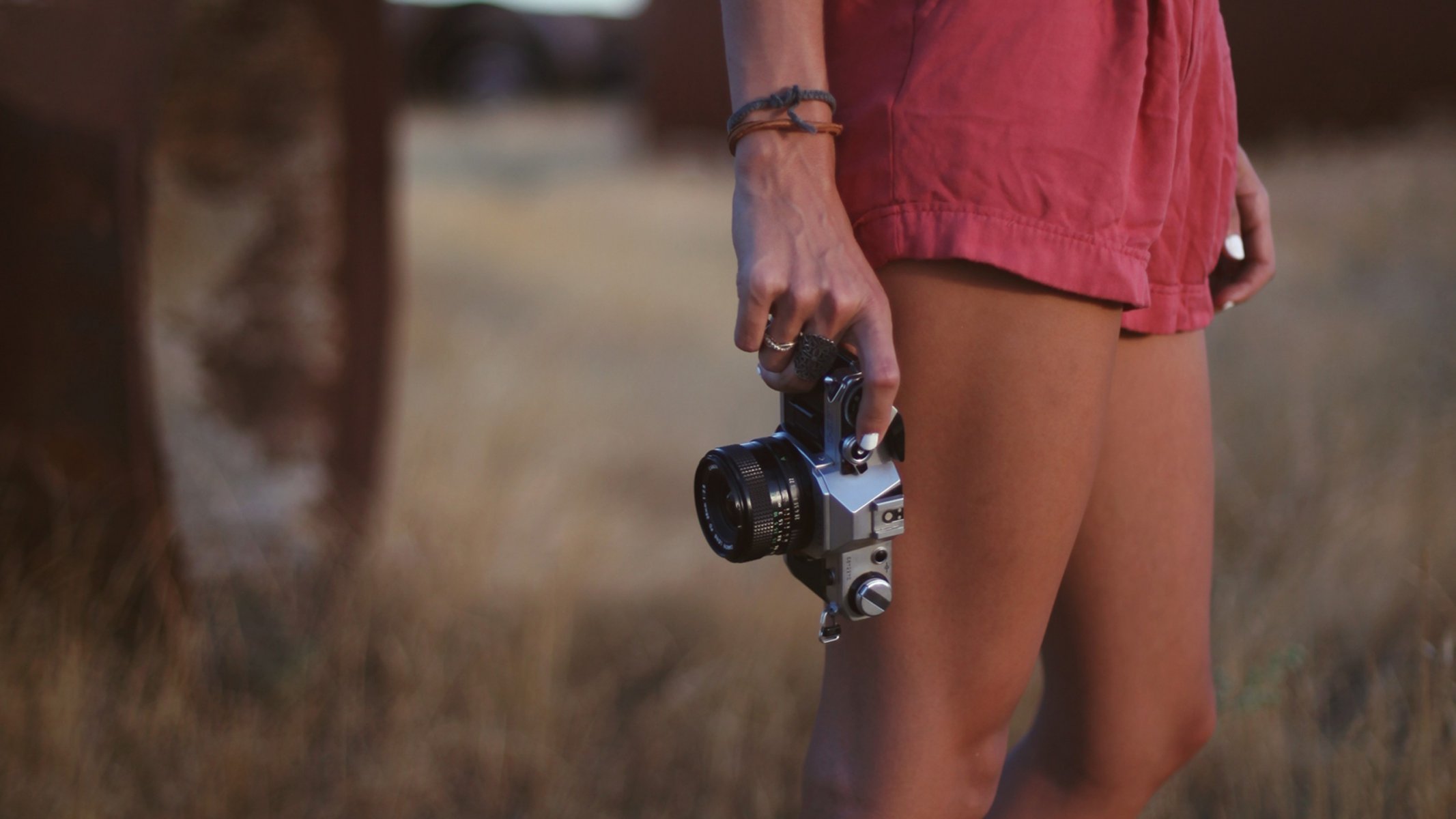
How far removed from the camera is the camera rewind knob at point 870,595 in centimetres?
88

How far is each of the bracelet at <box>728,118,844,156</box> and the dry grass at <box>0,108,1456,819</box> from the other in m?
1.18

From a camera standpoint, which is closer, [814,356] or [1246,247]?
[814,356]

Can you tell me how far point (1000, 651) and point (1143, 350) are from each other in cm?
36

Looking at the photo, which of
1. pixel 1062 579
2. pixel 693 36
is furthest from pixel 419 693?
pixel 693 36

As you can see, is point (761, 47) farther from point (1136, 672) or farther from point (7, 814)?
point (7, 814)

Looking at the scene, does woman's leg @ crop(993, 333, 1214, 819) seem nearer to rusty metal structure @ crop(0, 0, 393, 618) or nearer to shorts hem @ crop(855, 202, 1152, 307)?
shorts hem @ crop(855, 202, 1152, 307)

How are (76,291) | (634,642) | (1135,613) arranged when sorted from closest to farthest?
(1135,613) < (76,291) < (634,642)

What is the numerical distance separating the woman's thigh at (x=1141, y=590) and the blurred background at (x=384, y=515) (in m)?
0.57

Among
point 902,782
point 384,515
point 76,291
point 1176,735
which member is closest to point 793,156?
point 902,782

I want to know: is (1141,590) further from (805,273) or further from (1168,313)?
(805,273)

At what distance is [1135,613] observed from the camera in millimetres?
1151

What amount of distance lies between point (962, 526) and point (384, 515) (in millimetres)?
2300

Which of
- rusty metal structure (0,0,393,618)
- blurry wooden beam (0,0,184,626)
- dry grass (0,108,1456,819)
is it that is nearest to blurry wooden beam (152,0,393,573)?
rusty metal structure (0,0,393,618)

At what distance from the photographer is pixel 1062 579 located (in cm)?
117
